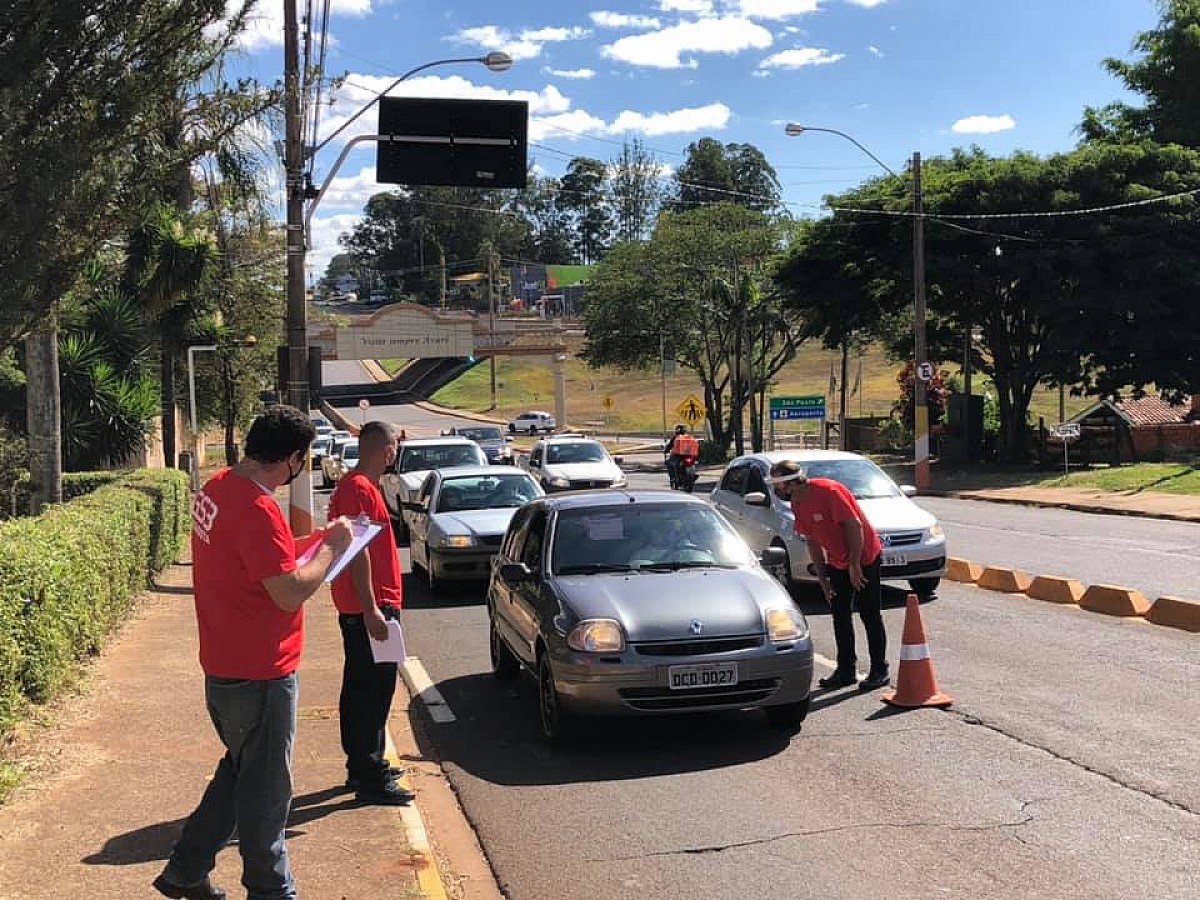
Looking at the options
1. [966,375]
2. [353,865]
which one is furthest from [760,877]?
[966,375]

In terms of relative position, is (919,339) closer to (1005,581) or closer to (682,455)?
(682,455)

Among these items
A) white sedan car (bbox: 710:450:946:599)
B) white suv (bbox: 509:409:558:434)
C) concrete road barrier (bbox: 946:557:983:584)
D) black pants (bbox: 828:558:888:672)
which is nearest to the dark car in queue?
black pants (bbox: 828:558:888:672)

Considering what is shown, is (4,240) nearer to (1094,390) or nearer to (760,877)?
(760,877)

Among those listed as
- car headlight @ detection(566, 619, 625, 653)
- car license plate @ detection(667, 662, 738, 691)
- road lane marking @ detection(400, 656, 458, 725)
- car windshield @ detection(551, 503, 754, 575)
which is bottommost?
road lane marking @ detection(400, 656, 458, 725)

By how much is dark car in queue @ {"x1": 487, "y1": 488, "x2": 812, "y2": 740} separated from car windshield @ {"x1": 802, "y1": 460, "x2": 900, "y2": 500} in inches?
216

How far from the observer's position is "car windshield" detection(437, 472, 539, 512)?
53.4ft

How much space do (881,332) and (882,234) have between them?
13157 millimetres

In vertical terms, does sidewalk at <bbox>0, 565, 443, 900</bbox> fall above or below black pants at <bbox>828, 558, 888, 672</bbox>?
below

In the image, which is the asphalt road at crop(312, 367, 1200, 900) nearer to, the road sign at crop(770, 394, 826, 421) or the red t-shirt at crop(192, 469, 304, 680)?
the red t-shirt at crop(192, 469, 304, 680)

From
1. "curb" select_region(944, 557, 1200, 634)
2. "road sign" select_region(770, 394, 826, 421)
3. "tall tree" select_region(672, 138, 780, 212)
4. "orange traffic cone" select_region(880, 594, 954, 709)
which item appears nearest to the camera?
"orange traffic cone" select_region(880, 594, 954, 709)

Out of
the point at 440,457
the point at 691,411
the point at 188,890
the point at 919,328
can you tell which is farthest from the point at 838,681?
the point at 691,411

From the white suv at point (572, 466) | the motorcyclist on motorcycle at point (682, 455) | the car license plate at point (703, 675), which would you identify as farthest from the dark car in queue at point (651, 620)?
the motorcyclist on motorcycle at point (682, 455)

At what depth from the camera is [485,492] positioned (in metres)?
16.6

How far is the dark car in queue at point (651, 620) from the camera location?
7305mm
